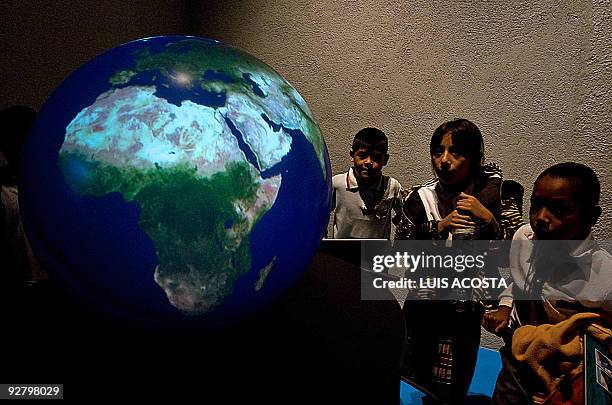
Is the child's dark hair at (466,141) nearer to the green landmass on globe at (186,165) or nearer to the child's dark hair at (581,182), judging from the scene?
the child's dark hair at (581,182)

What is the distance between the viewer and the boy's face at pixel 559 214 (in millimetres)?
1218

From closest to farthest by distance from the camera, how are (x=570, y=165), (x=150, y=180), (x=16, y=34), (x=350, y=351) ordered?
(x=150, y=180) < (x=350, y=351) < (x=570, y=165) < (x=16, y=34)

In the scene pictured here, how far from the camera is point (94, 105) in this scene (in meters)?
0.71

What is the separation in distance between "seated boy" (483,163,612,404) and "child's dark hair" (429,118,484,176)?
0.29 meters

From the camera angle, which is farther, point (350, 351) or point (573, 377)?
point (573, 377)

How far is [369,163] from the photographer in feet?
6.33

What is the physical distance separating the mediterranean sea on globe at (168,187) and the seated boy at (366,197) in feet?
3.94

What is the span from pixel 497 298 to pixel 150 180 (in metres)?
1.33

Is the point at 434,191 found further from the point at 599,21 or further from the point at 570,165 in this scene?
the point at 599,21

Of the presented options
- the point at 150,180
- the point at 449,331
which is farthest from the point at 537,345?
the point at 150,180

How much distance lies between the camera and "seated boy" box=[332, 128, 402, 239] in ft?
6.39

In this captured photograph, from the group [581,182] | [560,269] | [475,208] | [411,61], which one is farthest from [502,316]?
[411,61]

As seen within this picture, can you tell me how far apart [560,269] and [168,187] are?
1.07 meters

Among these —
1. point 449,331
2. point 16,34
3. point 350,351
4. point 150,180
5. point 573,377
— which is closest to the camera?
point 150,180
